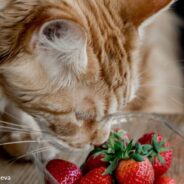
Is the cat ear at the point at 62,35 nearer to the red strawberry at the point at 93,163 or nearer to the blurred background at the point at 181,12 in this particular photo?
the red strawberry at the point at 93,163

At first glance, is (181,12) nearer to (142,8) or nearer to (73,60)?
(142,8)

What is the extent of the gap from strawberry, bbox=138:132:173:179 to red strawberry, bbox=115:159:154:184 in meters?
0.05

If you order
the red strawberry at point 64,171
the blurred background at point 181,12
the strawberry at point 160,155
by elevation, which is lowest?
the blurred background at point 181,12

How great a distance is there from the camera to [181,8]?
1.87 meters

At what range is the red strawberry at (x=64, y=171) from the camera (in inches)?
42.9

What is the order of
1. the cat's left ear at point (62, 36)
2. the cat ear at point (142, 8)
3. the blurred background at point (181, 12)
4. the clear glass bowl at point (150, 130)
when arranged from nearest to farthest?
the cat's left ear at point (62, 36) < the cat ear at point (142, 8) < the clear glass bowl at point (150, 130) < the blurred background at point (181, 12)

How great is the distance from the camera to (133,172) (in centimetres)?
109

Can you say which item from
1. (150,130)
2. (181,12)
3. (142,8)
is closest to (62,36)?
(142,8)

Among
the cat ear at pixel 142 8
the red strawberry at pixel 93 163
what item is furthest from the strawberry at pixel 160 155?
the cat ear at pixel 142 8

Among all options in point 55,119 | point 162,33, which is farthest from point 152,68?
point 55,119

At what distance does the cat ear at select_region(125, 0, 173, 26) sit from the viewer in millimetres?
1062

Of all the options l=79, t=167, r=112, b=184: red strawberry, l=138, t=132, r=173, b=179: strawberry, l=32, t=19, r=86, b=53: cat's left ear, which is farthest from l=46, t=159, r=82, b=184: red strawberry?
l=32, t=19, r=86, b=53: cat's left ear

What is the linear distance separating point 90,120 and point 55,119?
0.27 ft

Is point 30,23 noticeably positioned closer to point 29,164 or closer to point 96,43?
point 96,43
